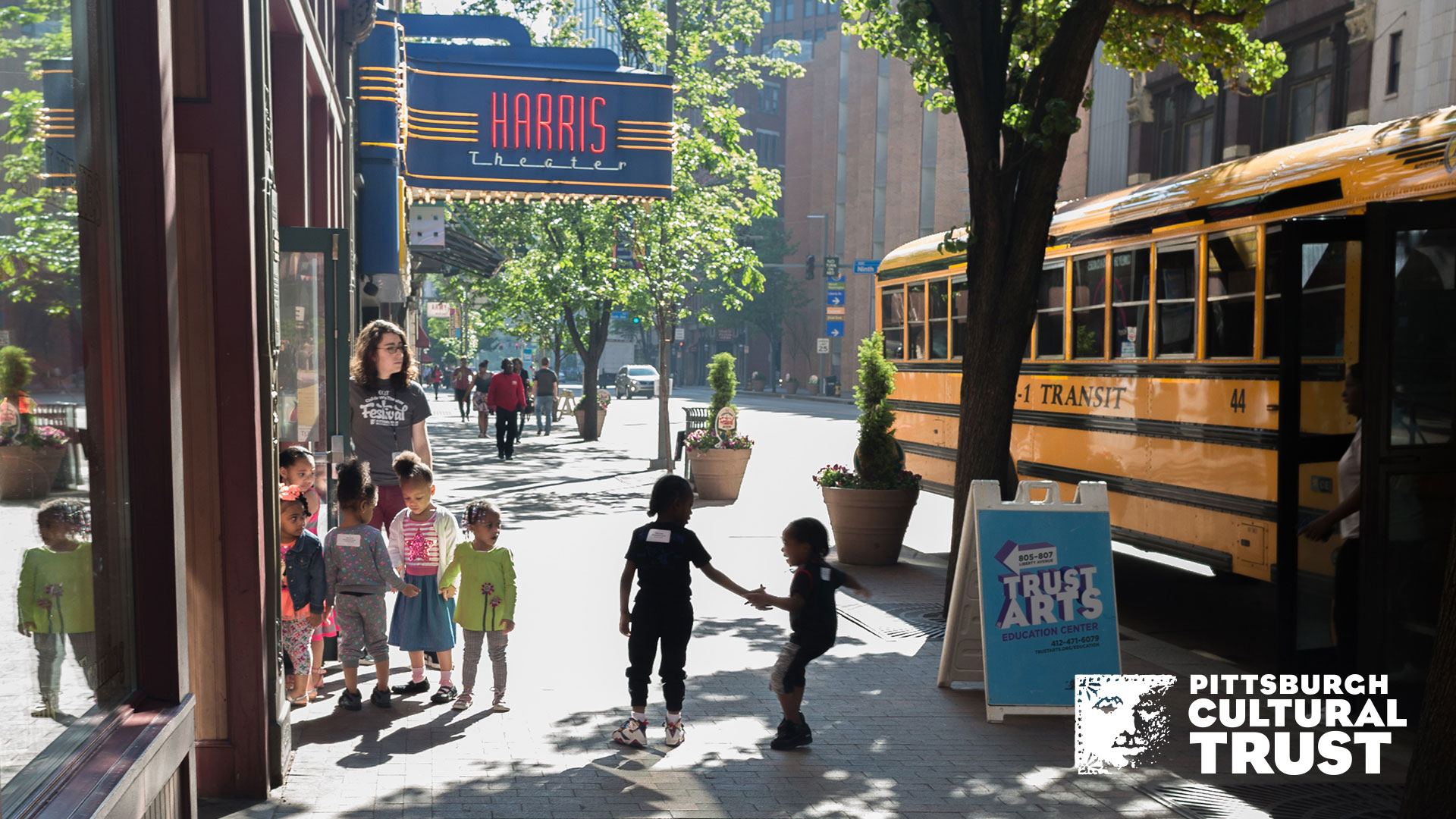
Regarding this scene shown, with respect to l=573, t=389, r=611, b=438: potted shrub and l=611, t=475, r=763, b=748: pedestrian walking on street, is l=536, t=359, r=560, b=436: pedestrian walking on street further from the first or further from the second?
l=611, t=475, r=763, b=748: pedestrian walking on street

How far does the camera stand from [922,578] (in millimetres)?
12125

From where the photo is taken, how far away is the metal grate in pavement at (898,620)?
32.0 feet

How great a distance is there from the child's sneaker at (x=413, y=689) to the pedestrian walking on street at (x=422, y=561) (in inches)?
9.4

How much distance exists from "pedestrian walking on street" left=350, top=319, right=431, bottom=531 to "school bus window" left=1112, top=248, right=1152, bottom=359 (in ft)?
19.1

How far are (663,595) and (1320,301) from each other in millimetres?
4963

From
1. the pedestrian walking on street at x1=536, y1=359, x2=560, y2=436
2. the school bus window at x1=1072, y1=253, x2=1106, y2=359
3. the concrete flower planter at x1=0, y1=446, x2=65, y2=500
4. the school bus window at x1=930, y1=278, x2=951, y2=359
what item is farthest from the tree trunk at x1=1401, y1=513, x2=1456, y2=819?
the pedestrian walking on street at x1=536, y1=359, x2=560, y2=436

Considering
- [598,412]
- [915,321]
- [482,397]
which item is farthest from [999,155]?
[482,397]

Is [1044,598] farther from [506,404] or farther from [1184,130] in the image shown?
[1184,130]

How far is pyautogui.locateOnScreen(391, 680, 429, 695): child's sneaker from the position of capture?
7.73 m

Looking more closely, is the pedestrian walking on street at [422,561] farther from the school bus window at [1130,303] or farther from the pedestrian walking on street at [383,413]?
the school bus window at [1130,303]

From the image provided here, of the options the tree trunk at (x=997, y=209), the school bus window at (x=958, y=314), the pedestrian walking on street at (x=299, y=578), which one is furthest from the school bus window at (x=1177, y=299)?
the pedestrian walking on street at (x=299, y=578)

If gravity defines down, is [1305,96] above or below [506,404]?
above

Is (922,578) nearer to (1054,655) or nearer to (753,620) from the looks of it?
(753,620)

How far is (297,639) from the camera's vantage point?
7.02 metres
